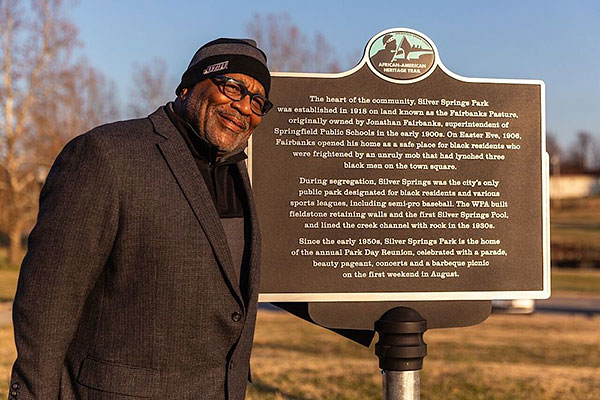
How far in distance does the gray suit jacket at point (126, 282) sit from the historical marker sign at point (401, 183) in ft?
4.78

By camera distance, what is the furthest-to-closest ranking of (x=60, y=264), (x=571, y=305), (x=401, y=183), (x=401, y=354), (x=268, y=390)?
(x=571, y=305) < (x=268, y=390) < (x=401, y=183) < (x=401, y=354) < (x=60, y=264)

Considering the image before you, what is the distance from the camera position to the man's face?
9.54 ft

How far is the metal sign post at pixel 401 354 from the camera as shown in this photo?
4.08m

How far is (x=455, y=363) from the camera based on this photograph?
8391 millimetres

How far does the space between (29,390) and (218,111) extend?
Result: 3.79 feet

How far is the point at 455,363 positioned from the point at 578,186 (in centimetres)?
8345

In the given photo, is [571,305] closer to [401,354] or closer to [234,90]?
[401,354]

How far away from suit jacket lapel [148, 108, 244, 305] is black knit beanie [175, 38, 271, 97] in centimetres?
27

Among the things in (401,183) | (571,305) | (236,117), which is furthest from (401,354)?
(571,305)

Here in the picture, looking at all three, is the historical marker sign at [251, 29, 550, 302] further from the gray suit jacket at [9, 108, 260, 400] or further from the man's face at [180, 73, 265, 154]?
the gray suit jacket at [9, 108, 260, 400]

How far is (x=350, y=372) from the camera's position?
7.21 metres

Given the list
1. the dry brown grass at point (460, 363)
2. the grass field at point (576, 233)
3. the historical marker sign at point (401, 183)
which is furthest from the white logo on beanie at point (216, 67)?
the grass field at point (576, 233)

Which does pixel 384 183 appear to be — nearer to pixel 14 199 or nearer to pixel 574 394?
pixel 574 394

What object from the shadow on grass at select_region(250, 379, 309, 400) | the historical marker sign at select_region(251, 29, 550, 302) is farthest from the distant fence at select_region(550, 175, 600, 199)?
the historical marker sign at select_region(251, 29, 550, 302)
